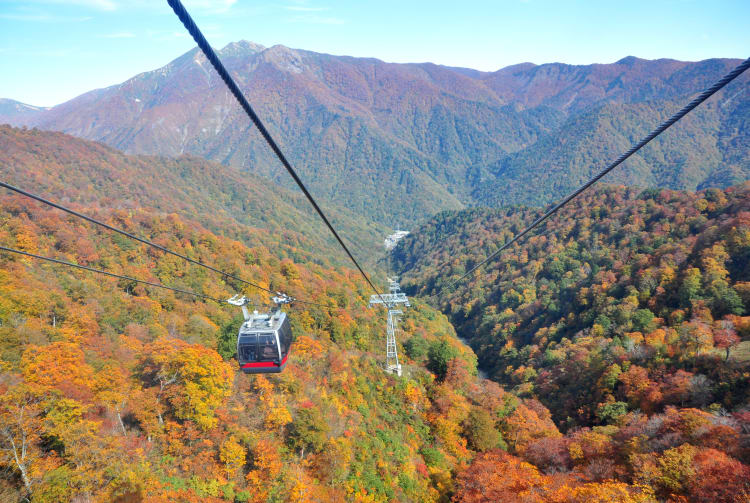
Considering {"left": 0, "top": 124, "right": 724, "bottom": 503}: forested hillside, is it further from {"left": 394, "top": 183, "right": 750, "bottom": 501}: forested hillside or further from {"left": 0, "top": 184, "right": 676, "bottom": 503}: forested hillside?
{"left": 394, "top": 183, "right": 750, "bottom": 501}: forested hillside

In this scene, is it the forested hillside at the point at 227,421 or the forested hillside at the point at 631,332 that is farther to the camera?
the forested hillside at the point at 631,332

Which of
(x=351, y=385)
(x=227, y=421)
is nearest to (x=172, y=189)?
(x=351, y=385)

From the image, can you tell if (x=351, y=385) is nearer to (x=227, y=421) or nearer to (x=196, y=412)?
(x=227, y=421)

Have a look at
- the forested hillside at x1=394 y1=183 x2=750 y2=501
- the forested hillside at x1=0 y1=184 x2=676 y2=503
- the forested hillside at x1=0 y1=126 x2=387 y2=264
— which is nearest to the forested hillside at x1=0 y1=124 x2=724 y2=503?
the forested hillside at x1=0 y1=184 x2=676 y2=503

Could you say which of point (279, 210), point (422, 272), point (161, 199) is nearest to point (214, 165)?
point (279, 210)

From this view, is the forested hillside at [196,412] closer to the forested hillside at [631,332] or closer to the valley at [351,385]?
the valley at [351,385]

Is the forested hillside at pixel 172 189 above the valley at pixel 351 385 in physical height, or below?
above

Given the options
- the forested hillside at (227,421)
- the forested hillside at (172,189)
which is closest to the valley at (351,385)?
the forested hillside at (227,421)

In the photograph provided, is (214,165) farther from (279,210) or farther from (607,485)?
(607,485)

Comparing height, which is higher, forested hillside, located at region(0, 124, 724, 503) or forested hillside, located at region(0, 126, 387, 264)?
forested hillside, located at region(0, 126, 387, 264)
